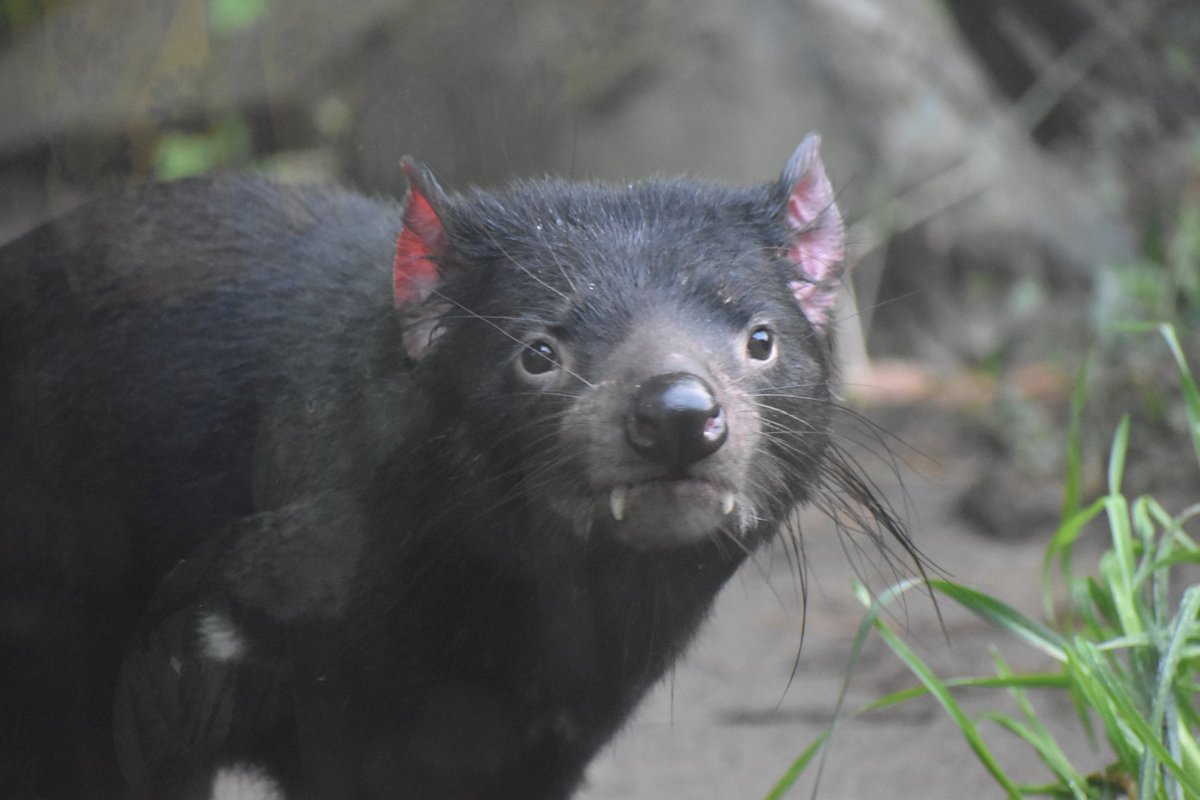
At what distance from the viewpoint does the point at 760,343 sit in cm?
262

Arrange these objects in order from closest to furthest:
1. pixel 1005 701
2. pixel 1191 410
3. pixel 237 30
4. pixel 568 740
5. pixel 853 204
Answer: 1. pixel 237 30
2. pixel 568 740
3. pixel 1191 410
4. pixel 1005 701
5. pixel 853 204

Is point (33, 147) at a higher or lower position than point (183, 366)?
higher

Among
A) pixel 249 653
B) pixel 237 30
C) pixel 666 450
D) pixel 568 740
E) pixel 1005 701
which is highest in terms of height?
pixel 237 30

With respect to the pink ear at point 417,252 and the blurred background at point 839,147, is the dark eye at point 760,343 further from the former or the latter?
the pink ear at point 417,252

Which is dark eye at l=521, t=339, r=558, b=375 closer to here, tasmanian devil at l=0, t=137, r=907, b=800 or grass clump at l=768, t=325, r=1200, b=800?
tasmanian devil at l=0, t=137, r=907, b=800

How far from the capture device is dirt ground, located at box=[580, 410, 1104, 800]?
362 cm

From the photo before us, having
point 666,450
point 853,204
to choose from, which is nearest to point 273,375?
point 666,450

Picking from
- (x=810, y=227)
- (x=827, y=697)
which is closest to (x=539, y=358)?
(x=810, y=227)

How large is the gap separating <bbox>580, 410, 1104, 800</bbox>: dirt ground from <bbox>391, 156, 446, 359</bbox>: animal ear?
43.2 inches

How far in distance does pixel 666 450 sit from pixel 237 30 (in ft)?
3.41

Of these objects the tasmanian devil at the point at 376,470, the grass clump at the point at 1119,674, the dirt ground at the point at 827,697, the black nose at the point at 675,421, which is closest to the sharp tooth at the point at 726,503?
the tasmanian devil at the point at 376,470

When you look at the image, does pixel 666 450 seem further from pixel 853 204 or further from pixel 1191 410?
pixel 853 204

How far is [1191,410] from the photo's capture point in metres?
3.17

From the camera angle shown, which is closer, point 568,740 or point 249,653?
point 249,653
